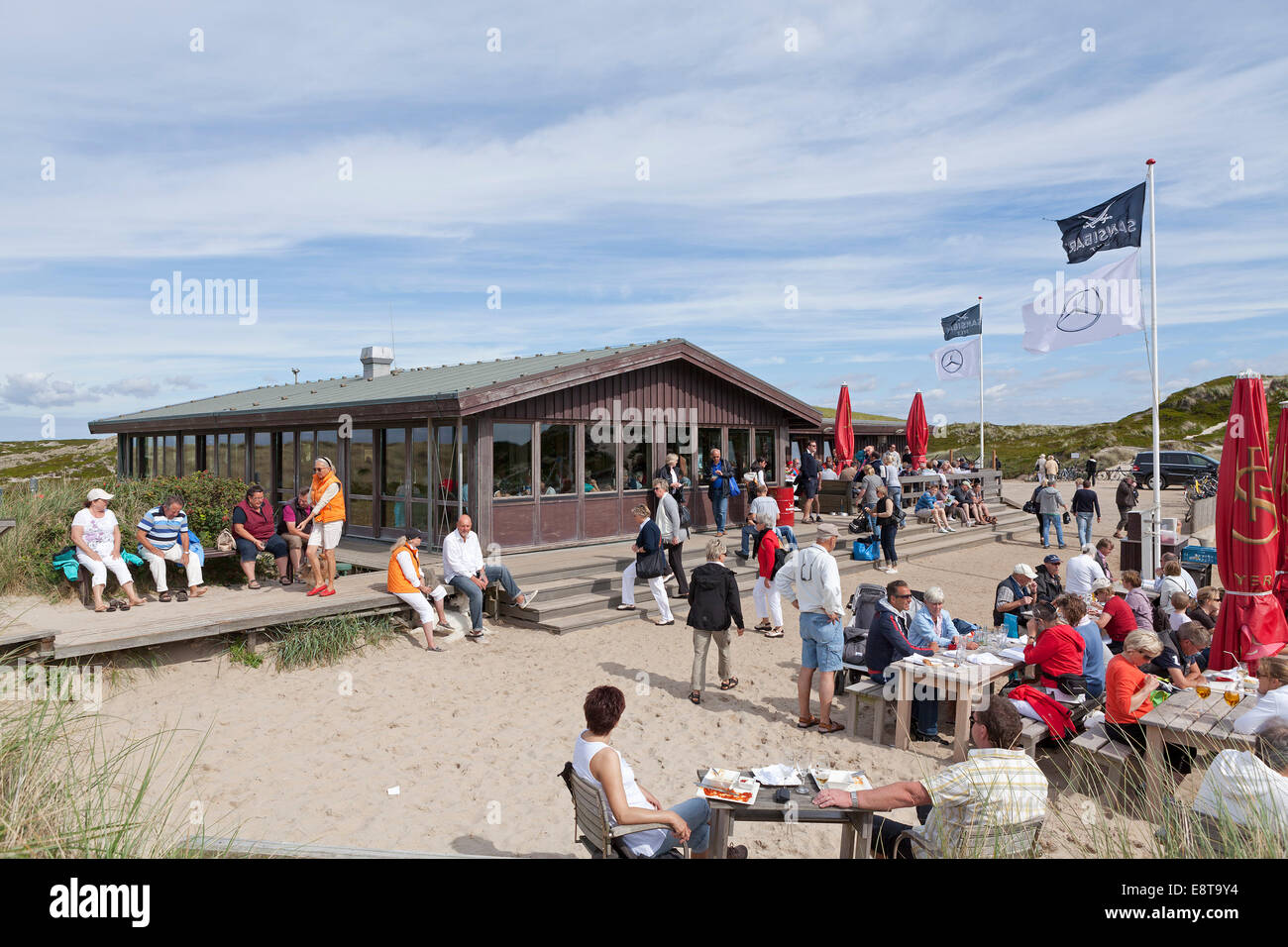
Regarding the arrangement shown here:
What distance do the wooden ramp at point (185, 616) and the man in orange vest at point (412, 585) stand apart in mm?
232

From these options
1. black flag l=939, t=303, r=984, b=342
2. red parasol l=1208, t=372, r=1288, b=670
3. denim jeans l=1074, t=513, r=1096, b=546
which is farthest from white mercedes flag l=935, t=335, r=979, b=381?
red parasol l=1208, t=372, r=1288, b=670

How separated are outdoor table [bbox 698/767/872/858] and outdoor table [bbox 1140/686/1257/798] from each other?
2041 mm

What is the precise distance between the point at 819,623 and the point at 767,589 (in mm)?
3506

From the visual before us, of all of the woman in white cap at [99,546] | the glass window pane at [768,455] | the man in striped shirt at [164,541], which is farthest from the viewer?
the glass window pane at [768,455]

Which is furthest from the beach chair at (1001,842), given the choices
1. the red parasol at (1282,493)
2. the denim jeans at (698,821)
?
the red parasol at (1282,493)

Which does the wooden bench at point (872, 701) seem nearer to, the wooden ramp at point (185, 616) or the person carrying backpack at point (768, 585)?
the person carrying backpack at point (768, 585)

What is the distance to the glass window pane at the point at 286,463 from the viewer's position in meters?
15.9

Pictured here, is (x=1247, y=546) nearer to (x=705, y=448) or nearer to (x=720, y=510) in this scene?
(x=720, y=510)

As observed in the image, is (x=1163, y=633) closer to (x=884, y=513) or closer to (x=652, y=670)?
(x=652, y=670)

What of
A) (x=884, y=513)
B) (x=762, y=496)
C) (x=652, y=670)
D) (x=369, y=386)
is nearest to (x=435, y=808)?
(x=652, y=670)

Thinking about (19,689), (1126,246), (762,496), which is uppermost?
(1126,246)

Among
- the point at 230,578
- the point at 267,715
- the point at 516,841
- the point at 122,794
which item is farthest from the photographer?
the point at 230,578
